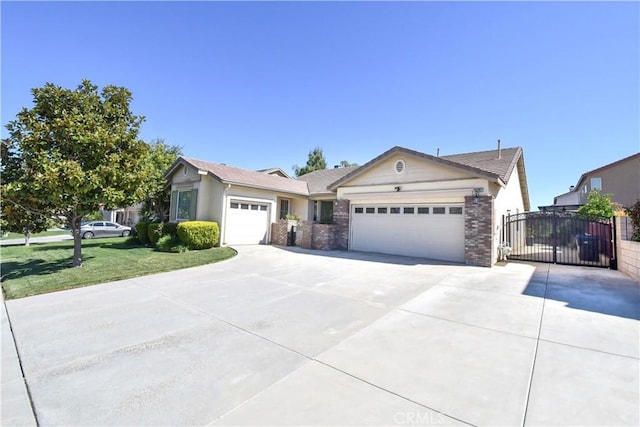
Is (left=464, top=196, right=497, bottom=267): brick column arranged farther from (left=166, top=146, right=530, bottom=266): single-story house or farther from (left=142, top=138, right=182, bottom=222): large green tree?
(left=142, top=138, right=182, bottom=222): large green tree

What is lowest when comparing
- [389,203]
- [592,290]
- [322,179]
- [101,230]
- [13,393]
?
[13,393]

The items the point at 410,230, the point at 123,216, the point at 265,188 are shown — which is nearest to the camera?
the point at 410,230

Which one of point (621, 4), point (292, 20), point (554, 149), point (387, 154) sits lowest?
point (387, 154)

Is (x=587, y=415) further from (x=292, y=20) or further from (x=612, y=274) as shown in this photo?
(x=292, y=20)

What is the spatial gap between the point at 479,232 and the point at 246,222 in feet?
37.9

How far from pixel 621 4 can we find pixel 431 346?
11.4 m

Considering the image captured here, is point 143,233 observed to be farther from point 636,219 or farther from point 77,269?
point 636,219

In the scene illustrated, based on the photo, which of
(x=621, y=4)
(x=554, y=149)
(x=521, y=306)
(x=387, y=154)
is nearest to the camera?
(x=521, y=306)

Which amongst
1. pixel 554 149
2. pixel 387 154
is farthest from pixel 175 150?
pixel 554 149

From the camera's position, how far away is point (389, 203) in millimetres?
13383

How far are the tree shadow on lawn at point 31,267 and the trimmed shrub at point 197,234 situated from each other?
3.76m

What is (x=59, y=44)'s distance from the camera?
9156mm

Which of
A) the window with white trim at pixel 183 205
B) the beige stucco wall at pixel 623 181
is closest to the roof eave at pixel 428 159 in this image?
the window with white trim at pixel 183 205

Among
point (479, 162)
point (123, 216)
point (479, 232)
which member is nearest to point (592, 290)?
point (479, 232)
